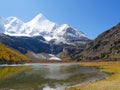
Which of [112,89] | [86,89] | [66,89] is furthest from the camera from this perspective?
[66,89]

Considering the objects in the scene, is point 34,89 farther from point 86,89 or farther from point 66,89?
point 86,89

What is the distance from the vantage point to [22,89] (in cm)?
6500

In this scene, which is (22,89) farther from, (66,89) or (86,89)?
(86,89)

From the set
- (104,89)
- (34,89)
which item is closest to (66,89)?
(34,89)

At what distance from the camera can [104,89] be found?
5406 centimetres

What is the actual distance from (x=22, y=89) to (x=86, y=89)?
17071mm

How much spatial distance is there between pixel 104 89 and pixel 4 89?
26550mm

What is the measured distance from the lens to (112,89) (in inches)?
2069

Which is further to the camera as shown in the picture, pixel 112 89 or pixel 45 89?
pixel 45 89

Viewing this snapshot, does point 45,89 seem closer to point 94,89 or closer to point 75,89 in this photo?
point 75,89

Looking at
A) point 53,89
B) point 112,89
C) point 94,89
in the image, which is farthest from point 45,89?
point 112,89

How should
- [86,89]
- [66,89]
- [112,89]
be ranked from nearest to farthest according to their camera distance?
1. [112,89]
2. [86,89]
3. [66,89]

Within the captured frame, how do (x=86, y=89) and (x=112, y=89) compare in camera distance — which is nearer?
(x=112, y=89)

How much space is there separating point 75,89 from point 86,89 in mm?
3761
